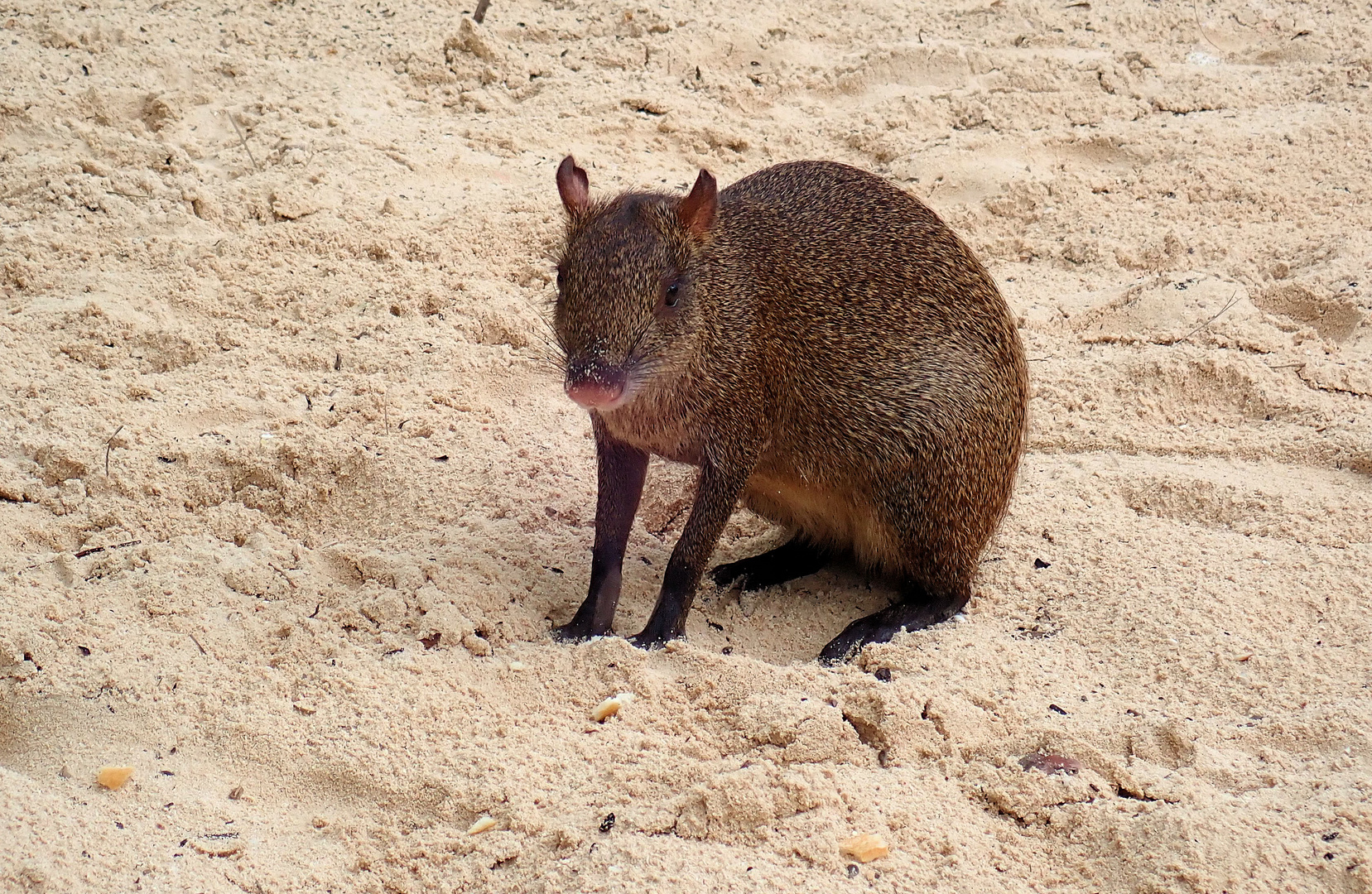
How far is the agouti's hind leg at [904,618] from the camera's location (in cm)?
396

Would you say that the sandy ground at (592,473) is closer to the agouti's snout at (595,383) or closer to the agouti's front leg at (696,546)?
the agouti's front leg at (696,546)

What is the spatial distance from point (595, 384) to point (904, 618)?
127cm

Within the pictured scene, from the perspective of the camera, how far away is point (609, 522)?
12.9 ft

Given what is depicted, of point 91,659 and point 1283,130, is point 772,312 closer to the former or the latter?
point 91,659

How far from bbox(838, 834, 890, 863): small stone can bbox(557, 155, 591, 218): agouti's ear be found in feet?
6.03

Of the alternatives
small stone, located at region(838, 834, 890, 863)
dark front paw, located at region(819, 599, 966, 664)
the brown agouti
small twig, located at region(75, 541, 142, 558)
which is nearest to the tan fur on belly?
the brown agouti

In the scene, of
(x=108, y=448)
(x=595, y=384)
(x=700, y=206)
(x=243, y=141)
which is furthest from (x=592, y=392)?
(x=243, y=141)

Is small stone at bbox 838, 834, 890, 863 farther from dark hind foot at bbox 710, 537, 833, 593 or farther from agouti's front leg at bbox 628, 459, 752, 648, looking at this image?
dark hind foot at bbox 710, 537, 833, 593

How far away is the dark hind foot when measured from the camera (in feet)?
14.2

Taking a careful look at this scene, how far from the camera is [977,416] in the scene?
3.97 meters

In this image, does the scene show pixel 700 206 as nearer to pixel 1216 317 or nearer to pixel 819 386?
pixel 819 386

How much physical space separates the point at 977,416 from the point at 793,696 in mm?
1095

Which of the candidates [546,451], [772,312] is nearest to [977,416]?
[772,312]

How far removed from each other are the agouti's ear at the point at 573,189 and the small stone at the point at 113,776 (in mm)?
1815
